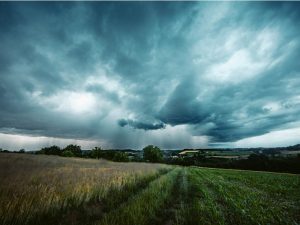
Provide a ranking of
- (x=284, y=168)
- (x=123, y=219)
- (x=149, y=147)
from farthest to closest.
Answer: (x=149, y=147) < (x=284, y=168) < (x=123, y=219)

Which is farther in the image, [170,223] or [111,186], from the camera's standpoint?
[111,186]

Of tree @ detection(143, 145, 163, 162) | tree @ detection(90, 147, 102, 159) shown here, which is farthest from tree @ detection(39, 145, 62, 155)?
tree @ detection(143, 145, 163, 162)

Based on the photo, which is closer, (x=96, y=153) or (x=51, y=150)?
(x=96, y=153)

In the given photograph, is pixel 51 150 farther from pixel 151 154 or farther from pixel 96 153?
pixel 151 154

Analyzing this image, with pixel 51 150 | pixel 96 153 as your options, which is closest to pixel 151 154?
pixel 96 153

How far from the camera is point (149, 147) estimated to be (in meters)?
113

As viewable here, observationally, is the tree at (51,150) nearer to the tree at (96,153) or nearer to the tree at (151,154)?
the tree at (96,153)

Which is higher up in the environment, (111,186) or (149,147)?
(149,147)

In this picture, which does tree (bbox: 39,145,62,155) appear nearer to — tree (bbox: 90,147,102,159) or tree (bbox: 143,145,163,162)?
tree (bbox: 90,147,102,159)

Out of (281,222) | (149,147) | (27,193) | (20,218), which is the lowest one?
(281,222)

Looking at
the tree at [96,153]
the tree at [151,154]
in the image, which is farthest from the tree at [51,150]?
the tree at [151,154]

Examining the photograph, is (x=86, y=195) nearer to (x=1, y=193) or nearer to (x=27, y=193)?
(x=27, y=193)

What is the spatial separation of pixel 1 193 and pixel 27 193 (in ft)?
2.79

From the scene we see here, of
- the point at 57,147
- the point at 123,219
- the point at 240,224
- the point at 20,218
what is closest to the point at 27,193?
the point at 20,218
